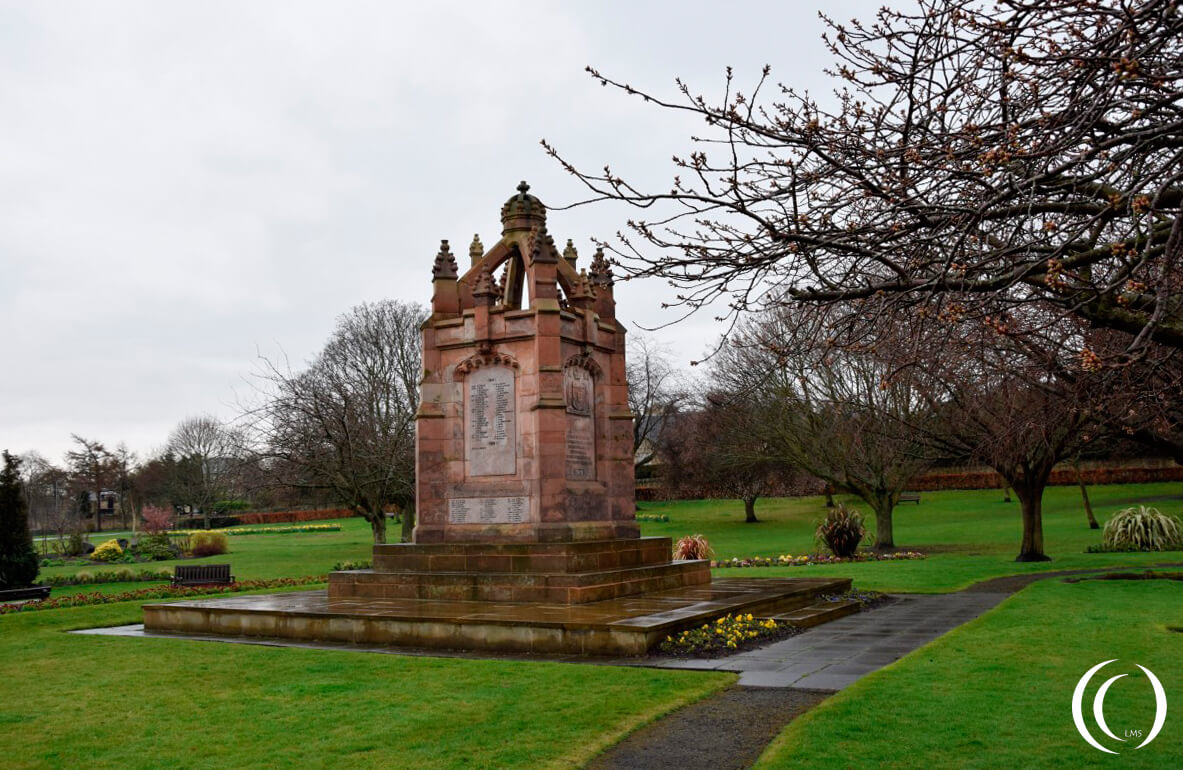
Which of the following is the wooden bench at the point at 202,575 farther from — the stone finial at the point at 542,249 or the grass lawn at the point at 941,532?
the stone finial at the point at 542,249

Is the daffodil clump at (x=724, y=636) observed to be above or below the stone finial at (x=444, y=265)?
below

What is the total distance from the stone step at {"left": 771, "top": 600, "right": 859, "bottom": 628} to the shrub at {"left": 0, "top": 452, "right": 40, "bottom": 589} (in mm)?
21583

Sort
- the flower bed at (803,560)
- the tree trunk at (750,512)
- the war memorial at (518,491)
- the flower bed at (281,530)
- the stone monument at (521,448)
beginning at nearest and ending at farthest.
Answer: the war memorial at (518,491) < the stone monument at (521,448) < the flower bed at (803,560) < the tree trunk at (750,512) < the flower bed at (281,530)

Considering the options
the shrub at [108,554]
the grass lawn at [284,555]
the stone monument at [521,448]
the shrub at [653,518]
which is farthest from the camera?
the shrub at [653,518]

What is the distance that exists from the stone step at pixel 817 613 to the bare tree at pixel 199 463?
51217 mm

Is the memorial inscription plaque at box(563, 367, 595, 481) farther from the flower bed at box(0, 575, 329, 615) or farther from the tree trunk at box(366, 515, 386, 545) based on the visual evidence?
the tree trunk at box(366, 515, 386, 545)

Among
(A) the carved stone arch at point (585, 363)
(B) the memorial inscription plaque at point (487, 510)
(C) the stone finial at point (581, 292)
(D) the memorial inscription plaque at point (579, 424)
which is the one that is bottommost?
(B) the memorial inscription plaque at point (487, 510)

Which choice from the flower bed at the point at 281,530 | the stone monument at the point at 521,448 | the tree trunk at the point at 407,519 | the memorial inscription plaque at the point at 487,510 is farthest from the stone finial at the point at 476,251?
the flower bed at the point at 281,530

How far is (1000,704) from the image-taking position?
8406mm

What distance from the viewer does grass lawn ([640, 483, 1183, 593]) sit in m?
23.7

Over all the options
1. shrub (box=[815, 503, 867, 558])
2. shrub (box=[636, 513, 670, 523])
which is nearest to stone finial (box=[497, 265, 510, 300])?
shrub (box=[815, 503, 867, 558])

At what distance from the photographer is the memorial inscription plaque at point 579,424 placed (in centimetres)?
1695

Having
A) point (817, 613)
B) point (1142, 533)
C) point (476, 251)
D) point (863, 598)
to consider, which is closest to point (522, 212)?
point (476, 251)

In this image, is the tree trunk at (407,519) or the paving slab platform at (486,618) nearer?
the paving slab platform at (486,618)
